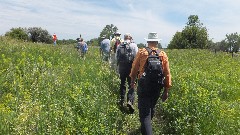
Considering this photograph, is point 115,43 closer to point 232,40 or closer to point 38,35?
point 38,35

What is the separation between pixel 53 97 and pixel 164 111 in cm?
291

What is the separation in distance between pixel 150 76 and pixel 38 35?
45.8 metres

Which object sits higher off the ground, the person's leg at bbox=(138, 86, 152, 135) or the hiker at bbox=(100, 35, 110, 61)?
the hiker at bbox=(100, 35, 110, 61)

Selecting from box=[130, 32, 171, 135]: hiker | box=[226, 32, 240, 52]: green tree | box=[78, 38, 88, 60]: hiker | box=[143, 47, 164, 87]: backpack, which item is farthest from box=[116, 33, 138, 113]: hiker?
box=[226, 32, 240, 52]: green tree

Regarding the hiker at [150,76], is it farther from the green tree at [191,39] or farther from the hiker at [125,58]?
the green tree at [191,39]

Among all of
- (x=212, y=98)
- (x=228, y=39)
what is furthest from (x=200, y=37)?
(x=212, y=98)

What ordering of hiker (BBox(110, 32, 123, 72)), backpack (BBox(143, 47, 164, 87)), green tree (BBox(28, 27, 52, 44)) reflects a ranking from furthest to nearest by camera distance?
green tree (BBox(28, 27, 52, 44)) < hiker (BBox(110, 32, 123, 72)) < backpack (BBox(143, 47, 164, 87))

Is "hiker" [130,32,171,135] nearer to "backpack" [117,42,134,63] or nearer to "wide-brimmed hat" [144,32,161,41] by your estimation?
"wide-brimmed hat" [144,32,161,41]

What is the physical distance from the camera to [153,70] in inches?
252

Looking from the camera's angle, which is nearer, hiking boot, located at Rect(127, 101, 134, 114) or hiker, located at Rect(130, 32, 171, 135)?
hiker, located at Rect(130, 32, 171, 135)

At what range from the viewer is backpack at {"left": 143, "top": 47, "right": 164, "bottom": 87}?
639 centimetres

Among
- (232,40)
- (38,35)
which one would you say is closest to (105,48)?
(38,35)

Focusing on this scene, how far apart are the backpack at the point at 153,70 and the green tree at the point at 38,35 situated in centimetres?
4433

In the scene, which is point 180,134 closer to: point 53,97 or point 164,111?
point 164,111
